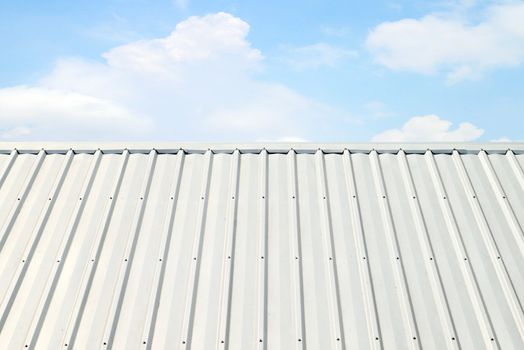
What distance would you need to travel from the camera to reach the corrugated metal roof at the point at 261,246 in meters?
3.06

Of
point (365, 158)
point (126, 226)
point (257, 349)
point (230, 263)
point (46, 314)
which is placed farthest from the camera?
point (365, 158)

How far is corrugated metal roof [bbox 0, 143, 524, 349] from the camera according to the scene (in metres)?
3.06

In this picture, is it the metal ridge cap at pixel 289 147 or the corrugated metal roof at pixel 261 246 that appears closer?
the corrugated metal roof at pixel 261 246

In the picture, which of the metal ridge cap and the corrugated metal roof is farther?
the metal ridge cap

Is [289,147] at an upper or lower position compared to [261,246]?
upper

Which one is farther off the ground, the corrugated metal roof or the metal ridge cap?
the metal ridge cap

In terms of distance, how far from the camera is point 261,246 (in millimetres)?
3543

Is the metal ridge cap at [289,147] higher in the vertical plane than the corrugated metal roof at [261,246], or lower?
higher

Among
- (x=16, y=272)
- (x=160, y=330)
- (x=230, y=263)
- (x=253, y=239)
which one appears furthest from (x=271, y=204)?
(x=16, y=272)

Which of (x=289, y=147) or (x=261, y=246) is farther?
(x=289, y=147)

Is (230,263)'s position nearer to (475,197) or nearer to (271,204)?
(271,204)

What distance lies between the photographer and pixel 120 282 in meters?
3.32

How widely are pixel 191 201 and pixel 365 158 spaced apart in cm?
206

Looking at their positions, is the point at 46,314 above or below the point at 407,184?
below
